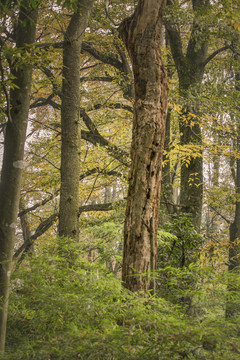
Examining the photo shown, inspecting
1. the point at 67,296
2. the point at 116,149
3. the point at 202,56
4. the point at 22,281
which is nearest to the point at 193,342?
the point at 67,296

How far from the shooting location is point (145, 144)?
330 cm

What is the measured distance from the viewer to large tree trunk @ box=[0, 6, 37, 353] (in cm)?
259

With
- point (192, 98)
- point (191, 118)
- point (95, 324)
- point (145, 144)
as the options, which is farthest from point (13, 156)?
point (191, 118)

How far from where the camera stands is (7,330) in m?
2.58

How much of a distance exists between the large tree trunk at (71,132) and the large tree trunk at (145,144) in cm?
184

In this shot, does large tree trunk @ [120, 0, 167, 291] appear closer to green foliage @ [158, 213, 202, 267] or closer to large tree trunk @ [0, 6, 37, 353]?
large tree trunk @ [0, 6, 37, 353]

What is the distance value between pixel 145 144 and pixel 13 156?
1324 mm

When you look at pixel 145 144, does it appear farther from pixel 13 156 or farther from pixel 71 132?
pixel 71 132

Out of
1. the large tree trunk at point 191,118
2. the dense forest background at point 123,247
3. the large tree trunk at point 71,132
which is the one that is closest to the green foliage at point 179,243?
the dense forest background at point 123,247

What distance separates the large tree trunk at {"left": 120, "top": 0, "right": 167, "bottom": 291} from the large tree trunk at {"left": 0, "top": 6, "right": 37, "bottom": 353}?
44.2 inches

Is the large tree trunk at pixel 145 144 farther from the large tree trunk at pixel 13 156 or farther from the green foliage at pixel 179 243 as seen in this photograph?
the green foliage at pixel 179 243

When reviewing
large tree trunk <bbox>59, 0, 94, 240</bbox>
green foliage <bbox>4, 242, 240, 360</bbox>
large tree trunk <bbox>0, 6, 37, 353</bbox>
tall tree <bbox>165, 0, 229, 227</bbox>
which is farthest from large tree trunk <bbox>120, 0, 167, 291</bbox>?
tall tree <bbox>165, 0, 229, 227</bbox>

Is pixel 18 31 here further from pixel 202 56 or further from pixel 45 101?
pixel 202 56

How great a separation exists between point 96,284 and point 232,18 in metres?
5.22
